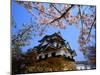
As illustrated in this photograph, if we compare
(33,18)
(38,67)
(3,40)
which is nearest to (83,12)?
(33,18)

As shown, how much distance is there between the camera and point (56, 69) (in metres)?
1.96

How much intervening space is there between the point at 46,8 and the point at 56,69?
1.94 ft

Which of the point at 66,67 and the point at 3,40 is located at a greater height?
the point at 3,40

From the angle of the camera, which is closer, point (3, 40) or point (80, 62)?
point (3, 40)

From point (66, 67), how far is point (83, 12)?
577 mm

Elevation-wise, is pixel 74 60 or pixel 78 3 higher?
pixel 78 3

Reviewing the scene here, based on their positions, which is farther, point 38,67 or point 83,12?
point 83,12

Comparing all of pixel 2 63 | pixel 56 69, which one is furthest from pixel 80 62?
pixel 2 63

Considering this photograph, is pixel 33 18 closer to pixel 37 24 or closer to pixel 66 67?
pixel 37 24

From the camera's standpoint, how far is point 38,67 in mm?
1913

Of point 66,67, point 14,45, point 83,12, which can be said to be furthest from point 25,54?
point 83,12

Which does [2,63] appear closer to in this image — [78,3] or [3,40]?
[3,40]

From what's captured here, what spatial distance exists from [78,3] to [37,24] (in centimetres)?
48

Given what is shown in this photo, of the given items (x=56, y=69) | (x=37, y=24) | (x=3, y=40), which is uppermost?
(x=37, y=24)
